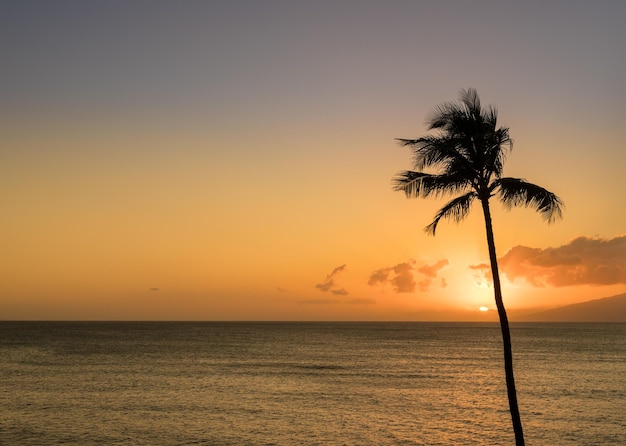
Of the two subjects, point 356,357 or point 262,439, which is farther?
point 356,357

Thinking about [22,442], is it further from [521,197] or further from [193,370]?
[193,370]

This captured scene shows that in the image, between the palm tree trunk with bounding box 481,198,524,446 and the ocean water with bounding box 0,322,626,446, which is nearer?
the palm tree trunk with bounding box 481,198,524,446

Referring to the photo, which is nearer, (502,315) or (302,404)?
(502,315)

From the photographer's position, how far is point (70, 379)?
67438 mm

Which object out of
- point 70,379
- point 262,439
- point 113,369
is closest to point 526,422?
point 262,439

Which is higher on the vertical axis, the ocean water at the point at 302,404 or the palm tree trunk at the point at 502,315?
the palm tree trunk at the point at 502,315

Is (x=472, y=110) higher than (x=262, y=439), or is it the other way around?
(x=472, y=110)

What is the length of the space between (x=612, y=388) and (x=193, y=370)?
159ft

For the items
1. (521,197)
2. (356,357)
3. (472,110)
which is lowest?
(356,357)

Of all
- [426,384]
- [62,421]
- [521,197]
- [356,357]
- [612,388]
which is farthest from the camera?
[356,357]

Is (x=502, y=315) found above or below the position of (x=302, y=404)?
above

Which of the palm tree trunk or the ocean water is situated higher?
the palm tree trunk

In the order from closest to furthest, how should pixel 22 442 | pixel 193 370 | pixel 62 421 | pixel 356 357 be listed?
pixel 22 442, pixel 62 421, pixel 193 370, pixel 356 357

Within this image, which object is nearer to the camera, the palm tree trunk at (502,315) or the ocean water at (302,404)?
the palm tree trunk at (502,315)
